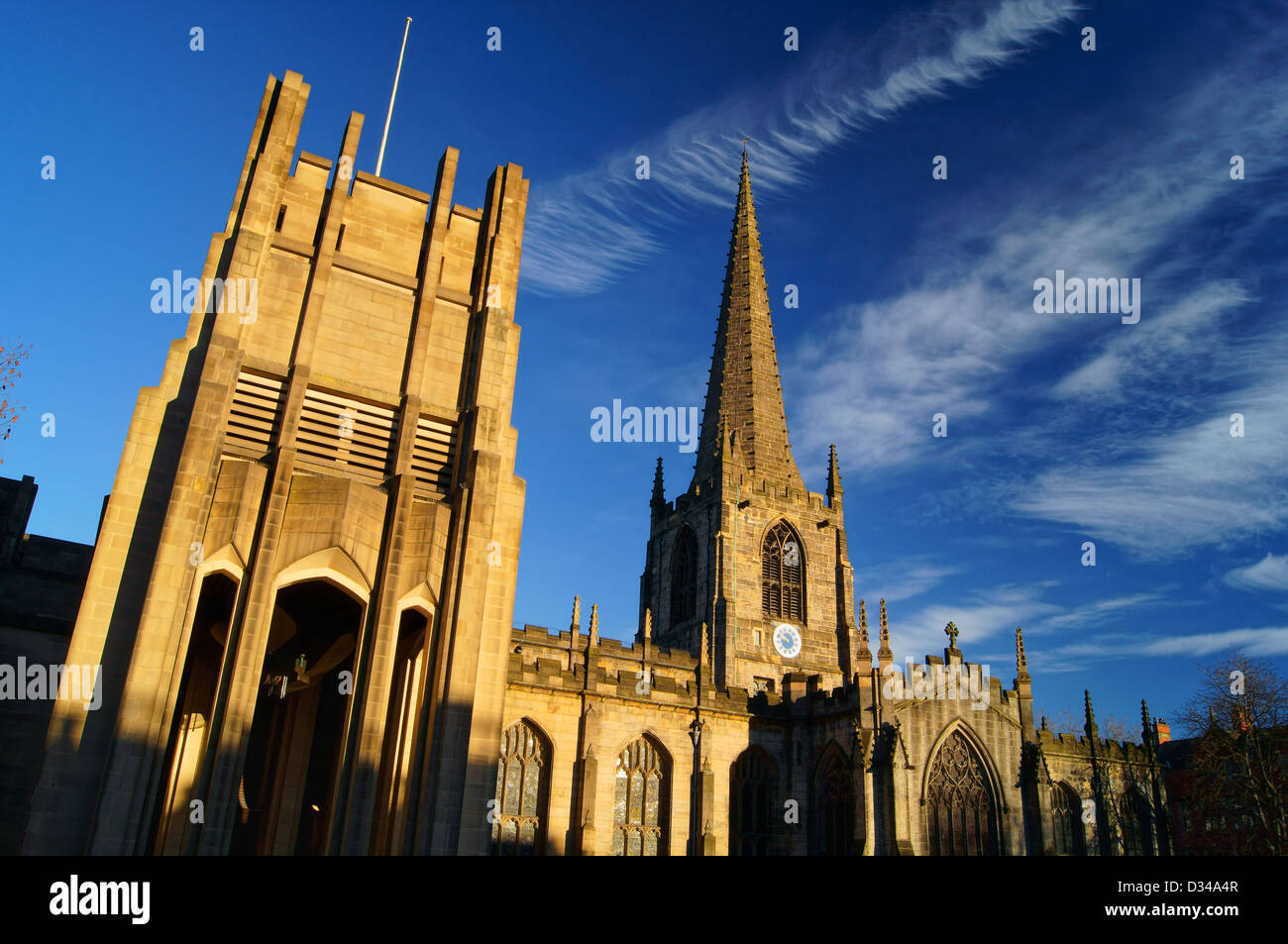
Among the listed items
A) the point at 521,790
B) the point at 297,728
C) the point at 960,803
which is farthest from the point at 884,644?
the point at 297,728

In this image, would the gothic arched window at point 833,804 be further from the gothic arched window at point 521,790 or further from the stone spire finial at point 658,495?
the stone spire finial at point 658,495

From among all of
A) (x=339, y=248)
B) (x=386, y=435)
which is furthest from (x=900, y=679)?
(x=339, y=248)

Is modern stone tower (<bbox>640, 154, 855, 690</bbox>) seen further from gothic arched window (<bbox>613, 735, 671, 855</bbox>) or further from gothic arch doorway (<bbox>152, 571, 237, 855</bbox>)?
gothic arch doorway (<bbox>152, 571, 237, 855</bbox>)

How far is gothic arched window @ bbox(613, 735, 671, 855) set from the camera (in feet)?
96.7

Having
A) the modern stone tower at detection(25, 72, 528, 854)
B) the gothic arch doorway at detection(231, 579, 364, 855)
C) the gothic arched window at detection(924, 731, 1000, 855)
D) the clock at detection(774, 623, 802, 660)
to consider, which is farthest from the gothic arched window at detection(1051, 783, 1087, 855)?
the gothic arch doorway at detection(231, 579, 364, 855)

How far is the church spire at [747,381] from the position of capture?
5081 centimetres

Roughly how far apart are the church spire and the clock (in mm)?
8501

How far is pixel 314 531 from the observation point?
647 inches

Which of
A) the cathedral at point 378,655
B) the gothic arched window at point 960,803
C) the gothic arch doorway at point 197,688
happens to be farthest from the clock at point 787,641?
the gothic arch doorway at point 197,688

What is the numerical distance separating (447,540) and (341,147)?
→ 9616 millimetres

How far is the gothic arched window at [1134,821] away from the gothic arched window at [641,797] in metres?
19.0

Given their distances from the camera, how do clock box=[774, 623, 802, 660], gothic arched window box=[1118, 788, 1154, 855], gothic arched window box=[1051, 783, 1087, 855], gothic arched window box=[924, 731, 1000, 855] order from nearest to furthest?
gothic arched window box=[924, 731, 1000, 855] < gothic arched window box=[1051, 783, 1087, 855] < gothic arched window box=[1118, 788, 1154, 855] < clock box=[774, 623, 802, 660]

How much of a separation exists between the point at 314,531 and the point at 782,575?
1343 inches
